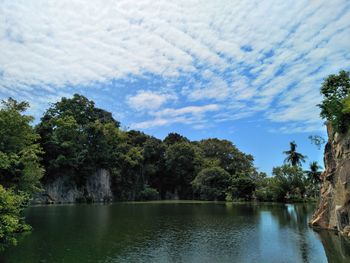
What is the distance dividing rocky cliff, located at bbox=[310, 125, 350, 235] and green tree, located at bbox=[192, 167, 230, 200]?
4632cm

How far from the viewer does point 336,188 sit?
23.4 metres

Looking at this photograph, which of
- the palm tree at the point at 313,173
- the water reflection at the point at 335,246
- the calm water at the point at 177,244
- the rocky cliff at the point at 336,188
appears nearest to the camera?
the water reflection at the point at 335,246

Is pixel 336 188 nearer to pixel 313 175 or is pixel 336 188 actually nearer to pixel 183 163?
pixel 313 175

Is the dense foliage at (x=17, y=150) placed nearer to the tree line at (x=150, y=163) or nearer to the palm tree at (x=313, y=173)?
the tree line at (x=150, y=163)

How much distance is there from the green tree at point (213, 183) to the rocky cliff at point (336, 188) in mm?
46321

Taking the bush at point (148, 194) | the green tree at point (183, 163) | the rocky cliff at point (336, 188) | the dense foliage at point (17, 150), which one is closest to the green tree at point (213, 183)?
the green tree at point (183, 163)

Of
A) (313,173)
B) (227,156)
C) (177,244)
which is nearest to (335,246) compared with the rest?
(177,244)

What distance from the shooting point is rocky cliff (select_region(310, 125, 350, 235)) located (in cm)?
2180

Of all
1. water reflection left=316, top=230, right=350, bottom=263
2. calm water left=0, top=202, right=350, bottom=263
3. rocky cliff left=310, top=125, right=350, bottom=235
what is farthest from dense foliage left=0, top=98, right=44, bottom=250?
rocky cliff left=310, top=125, right=350, bottom=235

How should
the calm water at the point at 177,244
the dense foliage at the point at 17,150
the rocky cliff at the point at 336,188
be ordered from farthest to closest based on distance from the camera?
1. the dense foliage at the point at 17,150
2. the rocky cliff at the point at 336,188
3. the calm water at the point at 177,244

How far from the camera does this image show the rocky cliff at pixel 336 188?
71.5 feet

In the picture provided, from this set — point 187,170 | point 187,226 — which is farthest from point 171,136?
point 187,226

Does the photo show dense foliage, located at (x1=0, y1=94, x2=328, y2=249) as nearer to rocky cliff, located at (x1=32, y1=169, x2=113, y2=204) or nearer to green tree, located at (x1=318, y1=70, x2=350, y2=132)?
rocky cliff, located at (x1=32, y1=169, x2=113, y2=204)

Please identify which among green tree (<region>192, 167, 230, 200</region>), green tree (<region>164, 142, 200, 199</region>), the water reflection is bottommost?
the water reflection
